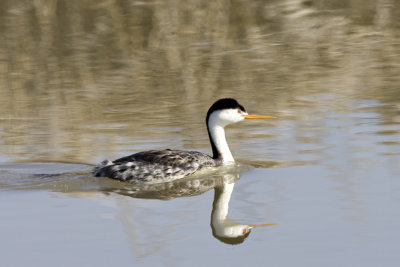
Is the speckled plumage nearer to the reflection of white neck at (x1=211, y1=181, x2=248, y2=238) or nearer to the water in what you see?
the water

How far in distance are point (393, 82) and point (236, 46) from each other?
4029mm

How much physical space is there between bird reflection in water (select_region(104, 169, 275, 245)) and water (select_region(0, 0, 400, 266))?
0.10ft

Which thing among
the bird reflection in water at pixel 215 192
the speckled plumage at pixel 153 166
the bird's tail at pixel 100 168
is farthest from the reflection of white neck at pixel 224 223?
the bird's tail at pixel 100 168

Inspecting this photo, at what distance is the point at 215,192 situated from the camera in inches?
397

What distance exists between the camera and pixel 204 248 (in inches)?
305

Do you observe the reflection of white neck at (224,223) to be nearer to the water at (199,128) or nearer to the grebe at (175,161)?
the water at (199,128)

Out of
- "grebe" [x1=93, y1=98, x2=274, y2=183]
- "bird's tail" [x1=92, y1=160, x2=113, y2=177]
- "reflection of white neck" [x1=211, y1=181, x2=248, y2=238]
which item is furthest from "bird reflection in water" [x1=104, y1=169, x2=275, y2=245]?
"bird's tail" [x1=92, y1=160, x2=113, y2=177]

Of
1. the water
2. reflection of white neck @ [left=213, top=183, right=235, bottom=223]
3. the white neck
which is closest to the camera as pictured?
the water

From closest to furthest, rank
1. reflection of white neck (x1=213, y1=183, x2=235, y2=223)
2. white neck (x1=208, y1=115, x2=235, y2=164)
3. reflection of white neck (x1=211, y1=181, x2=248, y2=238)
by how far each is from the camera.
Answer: reflection of white neck (x1=211, y1=181, x2=248, y2=238), reflection of white neck (x1=213, y1=183, x2=235, y2=223), white neck (x1=208, y1=115, x2=235, y2=164)

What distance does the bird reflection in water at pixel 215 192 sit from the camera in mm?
8273

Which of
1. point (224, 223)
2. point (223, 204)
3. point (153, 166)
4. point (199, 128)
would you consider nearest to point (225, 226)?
point (224, 223)

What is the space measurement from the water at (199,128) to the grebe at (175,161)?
0.52ft

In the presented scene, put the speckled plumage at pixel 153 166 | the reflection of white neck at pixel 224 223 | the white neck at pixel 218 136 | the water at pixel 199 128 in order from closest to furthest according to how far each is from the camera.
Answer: the water at pixel 199 128 < the reflection of white neck at pixel 224 223 < the speckled plumage at pixel 153 166 < the white neck at pixel 218 136

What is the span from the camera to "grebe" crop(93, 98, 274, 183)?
413 inches
